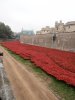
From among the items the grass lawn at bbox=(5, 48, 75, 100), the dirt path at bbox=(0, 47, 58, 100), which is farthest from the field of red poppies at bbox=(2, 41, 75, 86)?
the dirt path at bbox=(0, 47, 58, 100)

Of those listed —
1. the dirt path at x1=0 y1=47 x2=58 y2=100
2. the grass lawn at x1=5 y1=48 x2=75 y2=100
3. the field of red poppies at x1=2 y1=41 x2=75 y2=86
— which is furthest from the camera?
the field of red poppies at x1=2 y1=41 x2=75 y2=86

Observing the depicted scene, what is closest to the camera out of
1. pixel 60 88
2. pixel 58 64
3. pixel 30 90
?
pixel 30 90

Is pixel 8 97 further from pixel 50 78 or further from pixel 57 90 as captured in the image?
pixel 50 78

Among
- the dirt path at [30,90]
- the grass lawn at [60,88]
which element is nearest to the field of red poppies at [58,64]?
the grass lawn at [60,88]

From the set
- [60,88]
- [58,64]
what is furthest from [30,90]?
[58,64]

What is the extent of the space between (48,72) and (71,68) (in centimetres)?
284

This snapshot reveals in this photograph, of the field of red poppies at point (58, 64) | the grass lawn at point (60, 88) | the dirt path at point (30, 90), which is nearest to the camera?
the dirt path at point (30, 90)

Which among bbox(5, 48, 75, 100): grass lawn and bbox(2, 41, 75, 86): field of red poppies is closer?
bbox(5, 48, 75, 100): grass lawn

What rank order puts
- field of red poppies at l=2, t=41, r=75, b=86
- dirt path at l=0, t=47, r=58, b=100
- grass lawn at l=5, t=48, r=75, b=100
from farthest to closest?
field of red poppies at l=2, t=41, r=75, b=86
grass lawn at l=5, t=48, r=75, b=100
dirt path at l=0, t=47, r=58, b=100

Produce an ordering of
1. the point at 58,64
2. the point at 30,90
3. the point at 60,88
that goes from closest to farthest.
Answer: the point at 30,90 → the point at 60,88 → the point at 58,64

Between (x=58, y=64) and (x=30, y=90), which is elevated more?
(x=30, y=90)

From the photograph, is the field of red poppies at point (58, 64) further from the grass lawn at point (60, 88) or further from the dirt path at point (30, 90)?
the dirt path at point (30, 90)

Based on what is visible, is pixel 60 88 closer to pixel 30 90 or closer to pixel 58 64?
pixel 30 90

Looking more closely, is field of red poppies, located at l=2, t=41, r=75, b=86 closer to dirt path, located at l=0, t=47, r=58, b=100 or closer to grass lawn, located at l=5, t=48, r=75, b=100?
grass lawn, located at l=5, t=48, r=75, b=100
